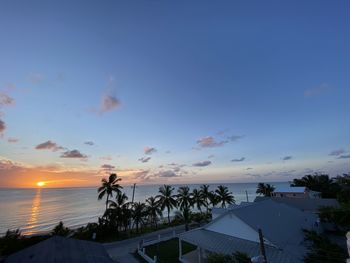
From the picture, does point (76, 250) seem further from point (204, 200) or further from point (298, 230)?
point (204, 200)

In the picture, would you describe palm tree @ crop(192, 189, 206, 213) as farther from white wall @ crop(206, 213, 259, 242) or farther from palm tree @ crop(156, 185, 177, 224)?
white wall @ crop(206, 213, 259, 242)

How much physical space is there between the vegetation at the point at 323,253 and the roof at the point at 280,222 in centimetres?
66

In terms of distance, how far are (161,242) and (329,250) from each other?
1927 cm

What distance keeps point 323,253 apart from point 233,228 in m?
7.32

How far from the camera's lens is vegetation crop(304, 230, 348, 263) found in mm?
14625

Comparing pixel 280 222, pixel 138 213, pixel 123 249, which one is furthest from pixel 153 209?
pixel 280 222

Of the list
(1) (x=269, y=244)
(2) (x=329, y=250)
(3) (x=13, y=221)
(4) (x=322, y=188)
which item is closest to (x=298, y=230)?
(2) (x=329, y=250)

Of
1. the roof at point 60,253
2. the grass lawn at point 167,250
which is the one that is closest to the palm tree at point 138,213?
the grass lawn at point 167,250

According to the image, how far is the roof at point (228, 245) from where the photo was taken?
14867 millimetres

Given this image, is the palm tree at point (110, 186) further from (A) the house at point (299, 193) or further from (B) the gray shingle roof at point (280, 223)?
(A) the house at point (299, 193)

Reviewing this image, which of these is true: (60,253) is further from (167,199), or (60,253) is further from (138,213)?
(167,199)

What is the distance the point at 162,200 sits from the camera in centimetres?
3978

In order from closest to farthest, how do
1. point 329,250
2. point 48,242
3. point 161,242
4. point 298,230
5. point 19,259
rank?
point 19,259 → point 48,242 → point 329,250 → point 298,230 → point 161,242

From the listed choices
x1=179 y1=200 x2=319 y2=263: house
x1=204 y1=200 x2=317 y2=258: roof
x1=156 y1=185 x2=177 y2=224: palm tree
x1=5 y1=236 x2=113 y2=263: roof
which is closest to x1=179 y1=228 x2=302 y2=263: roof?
x1=179 y1=200 x2=319 y2=263: house
